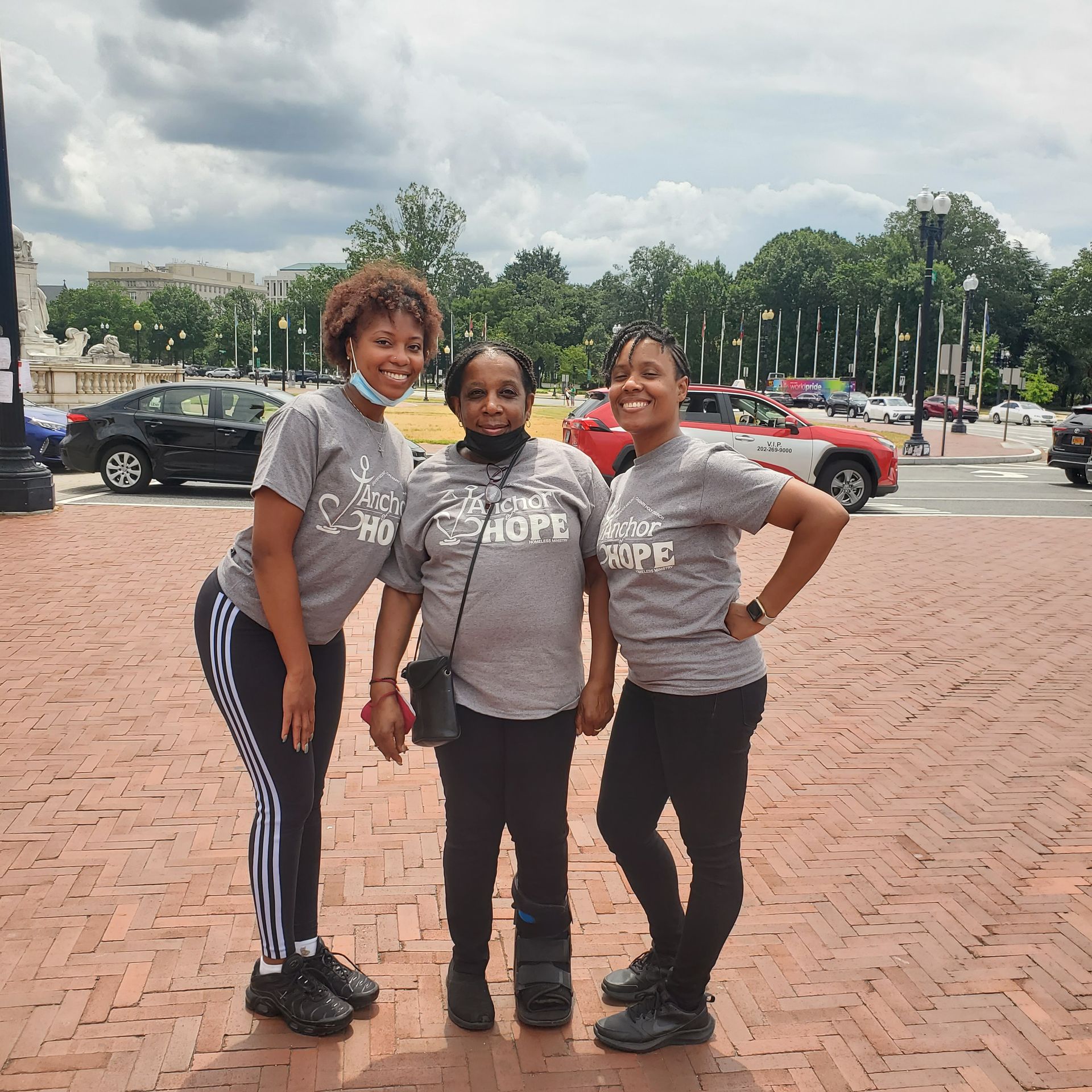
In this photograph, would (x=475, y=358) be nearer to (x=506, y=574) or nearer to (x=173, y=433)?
(x=506, y=574)

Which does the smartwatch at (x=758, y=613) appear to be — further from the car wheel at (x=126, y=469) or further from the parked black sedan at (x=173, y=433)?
the car wheel at (x=126, y=469)

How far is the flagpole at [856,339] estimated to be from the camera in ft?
250

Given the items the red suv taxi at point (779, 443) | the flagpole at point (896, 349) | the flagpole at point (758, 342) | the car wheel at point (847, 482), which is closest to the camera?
the red suv taxi at point (779, 443)

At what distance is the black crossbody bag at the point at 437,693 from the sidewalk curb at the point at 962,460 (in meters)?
20.9

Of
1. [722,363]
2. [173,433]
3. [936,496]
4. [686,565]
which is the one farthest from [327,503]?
[722,363]

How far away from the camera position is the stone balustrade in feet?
81.4

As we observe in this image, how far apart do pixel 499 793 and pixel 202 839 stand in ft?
5.33

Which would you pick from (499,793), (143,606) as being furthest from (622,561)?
(143,606)

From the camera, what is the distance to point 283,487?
2.33 meters

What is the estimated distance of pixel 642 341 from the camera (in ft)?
8.46

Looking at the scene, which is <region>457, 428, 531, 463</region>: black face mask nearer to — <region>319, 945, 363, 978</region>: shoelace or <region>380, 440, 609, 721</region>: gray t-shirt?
<region>380, 440, 609, 721</region>: gray t-shirt

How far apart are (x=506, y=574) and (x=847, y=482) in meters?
11.8

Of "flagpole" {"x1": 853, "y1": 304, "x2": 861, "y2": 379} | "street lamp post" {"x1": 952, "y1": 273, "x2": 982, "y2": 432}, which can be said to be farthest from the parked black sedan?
"flagpole" {"x1": 853, "y1": 304, "x2": 861, "y2": 379}

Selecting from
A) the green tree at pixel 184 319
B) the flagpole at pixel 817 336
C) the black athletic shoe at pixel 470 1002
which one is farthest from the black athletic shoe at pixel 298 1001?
the green tree at pixel 184 319
